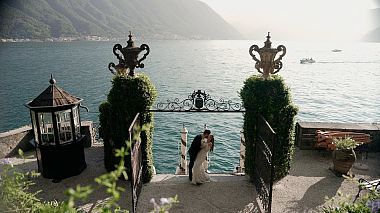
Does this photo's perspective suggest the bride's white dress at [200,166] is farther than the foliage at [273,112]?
Yes

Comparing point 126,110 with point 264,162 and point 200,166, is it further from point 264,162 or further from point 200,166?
point 264,162

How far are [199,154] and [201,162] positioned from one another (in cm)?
30

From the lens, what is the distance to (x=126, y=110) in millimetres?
9539

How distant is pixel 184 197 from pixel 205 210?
0.93 meters

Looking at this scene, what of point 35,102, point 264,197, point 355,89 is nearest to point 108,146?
point 35,102

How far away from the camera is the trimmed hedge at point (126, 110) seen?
9438mm

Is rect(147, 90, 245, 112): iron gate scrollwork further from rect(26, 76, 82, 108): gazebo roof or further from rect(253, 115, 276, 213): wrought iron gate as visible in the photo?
rect(26, 76, 82, 108): gazebo roof

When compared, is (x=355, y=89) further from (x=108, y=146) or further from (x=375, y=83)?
(x=108, y=146)

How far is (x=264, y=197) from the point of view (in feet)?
27.6

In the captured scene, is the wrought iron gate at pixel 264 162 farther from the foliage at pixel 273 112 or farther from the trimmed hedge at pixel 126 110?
the trimmed hedge at pixel 126 110

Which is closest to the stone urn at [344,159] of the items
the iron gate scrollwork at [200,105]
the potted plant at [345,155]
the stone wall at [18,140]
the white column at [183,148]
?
the potted plant at [345,155]

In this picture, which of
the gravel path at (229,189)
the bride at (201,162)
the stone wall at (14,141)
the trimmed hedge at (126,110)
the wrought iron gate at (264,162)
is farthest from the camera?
the stone wall at (14,141)

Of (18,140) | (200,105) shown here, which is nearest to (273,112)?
(200,105)

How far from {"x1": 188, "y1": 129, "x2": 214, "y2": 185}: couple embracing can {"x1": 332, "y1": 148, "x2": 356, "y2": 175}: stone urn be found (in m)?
4.43
